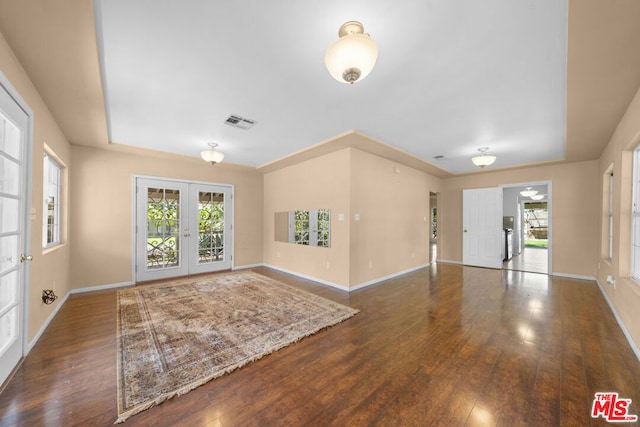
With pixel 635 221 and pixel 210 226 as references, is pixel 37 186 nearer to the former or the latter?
pixel 210 226

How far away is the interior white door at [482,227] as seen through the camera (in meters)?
6.42

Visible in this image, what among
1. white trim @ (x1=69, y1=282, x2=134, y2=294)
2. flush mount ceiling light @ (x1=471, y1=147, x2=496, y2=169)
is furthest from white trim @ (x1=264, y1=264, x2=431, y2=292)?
white trim @ (x1=69, y1=282, x2=134, y2=294)

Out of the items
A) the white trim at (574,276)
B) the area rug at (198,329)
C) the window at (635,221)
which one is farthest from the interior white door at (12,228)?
the white trim at (574,276)

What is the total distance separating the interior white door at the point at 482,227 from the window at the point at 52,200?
8.58m

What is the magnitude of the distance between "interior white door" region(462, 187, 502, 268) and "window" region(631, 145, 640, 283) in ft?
11.6

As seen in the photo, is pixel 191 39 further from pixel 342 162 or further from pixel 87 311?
pixel 87 311

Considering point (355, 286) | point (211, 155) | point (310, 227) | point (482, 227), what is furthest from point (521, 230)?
point (211, 155)

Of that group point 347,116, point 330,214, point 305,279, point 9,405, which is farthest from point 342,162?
point 9,405

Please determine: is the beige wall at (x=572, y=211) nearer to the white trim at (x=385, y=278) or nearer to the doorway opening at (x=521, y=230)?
the doorway opening at (x=521, y=230)

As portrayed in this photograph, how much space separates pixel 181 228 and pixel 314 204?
3007 mm

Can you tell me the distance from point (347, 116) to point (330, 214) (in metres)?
2.00

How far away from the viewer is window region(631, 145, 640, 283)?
2.76 m

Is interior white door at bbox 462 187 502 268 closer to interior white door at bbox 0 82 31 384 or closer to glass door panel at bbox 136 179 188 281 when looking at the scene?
glass door panel at bbox 136 179 188 281

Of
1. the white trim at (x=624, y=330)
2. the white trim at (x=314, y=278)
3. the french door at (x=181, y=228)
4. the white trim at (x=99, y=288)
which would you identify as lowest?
the white trim at (x=99, y=288)
